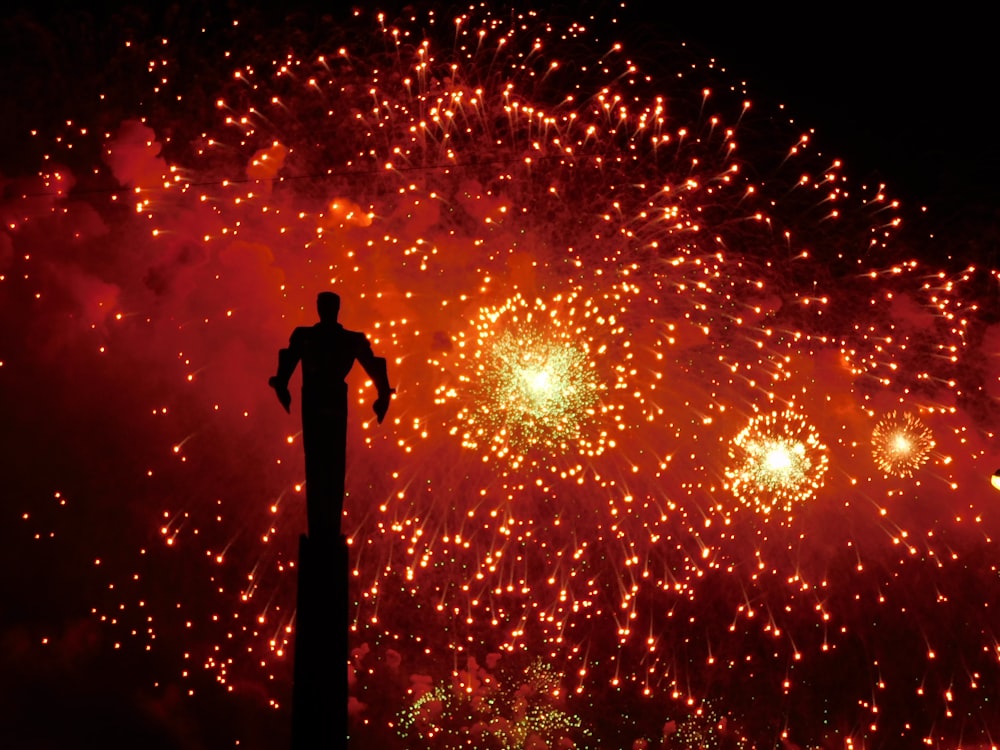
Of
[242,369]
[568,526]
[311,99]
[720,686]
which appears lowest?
[720,686]

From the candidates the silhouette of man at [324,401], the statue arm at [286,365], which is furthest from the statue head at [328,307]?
the statue arm at [286,365]

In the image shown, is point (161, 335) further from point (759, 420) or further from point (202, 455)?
point (759, 420)

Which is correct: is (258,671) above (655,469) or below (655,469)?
below

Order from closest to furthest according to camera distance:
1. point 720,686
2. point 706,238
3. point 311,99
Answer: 1. point 311,99
2. point 706,238
3. point 720,686

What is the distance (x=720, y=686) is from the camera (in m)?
12.2

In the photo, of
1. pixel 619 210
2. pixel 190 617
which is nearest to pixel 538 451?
pixel 619 210

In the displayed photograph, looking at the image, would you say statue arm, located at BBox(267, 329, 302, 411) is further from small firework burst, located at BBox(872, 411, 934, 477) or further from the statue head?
small firework burst, located at BBox(872, 411, 934, 477)

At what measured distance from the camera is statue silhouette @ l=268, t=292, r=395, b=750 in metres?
4.28

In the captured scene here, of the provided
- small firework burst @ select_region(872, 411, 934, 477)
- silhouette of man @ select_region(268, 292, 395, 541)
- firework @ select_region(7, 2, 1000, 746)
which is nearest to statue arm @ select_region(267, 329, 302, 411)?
silhouette of man @ select_region(268, 292, 395, 541)

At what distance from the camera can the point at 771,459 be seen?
1159 centimetres

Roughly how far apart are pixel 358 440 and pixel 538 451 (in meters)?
2.06

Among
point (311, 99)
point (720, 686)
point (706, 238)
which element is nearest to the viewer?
point (311, 99)

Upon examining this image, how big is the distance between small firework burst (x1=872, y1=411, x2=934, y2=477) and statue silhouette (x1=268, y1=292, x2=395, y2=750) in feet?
31.6

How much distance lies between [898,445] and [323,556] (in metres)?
10.2
